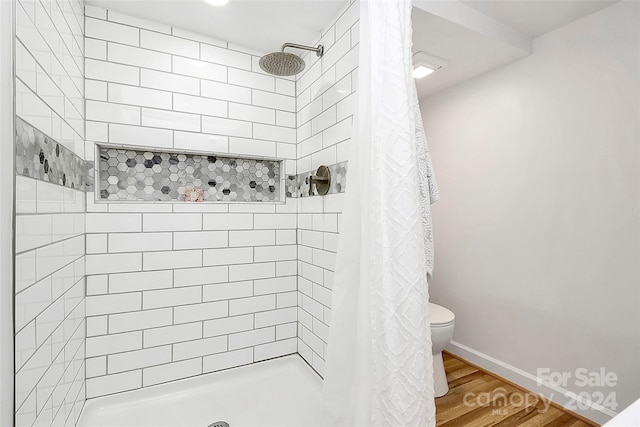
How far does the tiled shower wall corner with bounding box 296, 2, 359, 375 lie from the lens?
1.42 meters

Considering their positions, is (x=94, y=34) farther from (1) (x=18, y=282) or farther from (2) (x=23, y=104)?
(1) (x=18, y=282)

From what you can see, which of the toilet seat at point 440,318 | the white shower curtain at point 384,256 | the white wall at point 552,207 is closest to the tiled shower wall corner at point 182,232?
the white shower curtain at point 384,256

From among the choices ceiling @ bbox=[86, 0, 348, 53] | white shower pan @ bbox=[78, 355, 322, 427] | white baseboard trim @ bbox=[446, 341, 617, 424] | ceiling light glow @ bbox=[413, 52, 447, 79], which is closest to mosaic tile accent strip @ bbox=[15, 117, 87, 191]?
ceiling @ bbox=[86, 0, 348, 53]

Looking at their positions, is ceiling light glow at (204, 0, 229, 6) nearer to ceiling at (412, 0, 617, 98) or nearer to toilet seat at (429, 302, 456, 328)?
ceiling at (412, 0, 617, 98)

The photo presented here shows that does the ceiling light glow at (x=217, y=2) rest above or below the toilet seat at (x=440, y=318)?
above

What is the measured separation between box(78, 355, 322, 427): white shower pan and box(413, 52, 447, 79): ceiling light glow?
1954 mm

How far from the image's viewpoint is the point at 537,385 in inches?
70.4

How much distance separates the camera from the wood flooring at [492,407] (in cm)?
159

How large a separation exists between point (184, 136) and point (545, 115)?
6.75ft

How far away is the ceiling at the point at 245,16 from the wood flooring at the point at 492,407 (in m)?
2.21

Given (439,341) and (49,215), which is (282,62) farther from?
(439,341)

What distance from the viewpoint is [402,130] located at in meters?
1.04

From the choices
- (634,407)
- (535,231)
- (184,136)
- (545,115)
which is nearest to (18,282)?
(184,136)

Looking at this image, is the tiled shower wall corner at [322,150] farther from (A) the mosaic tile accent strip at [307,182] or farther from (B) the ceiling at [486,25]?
(B) the ceiling at [486,25]
